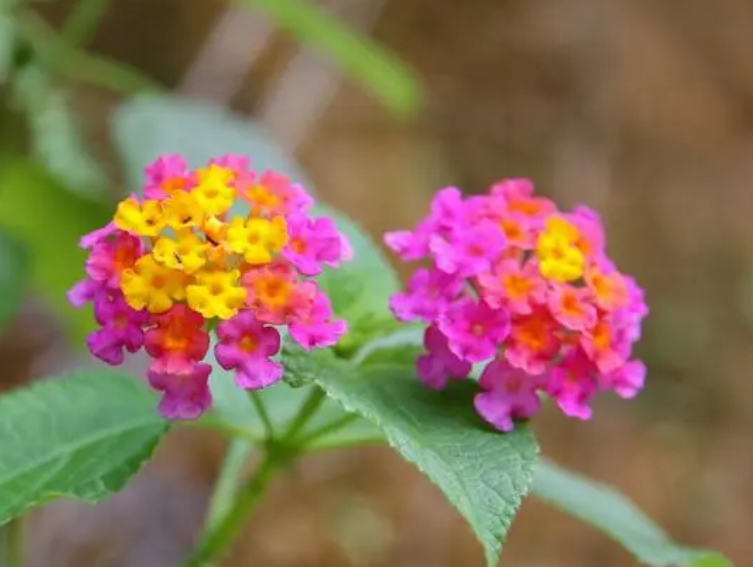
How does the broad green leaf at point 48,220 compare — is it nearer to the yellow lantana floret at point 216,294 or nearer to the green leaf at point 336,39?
the green leaf at point 336,39

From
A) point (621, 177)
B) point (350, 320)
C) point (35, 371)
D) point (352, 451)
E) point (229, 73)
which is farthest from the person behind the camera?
point (621, 177)

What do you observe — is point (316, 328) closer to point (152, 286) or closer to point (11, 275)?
point (152, 286)

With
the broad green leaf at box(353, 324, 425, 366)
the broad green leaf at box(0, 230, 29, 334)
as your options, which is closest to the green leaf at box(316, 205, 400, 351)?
the broad green leaf at box(353, 324, 425, 366)

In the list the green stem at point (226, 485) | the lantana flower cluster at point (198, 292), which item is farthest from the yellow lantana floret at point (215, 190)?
the green stem at point (226, 485)

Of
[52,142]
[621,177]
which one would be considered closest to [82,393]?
[52,142]

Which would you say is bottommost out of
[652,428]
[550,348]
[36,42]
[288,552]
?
[288,552]

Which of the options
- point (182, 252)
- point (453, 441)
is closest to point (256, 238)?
point (182, 252)

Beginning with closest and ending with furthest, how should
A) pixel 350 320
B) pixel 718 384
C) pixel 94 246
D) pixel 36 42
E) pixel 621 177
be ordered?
pixel 94 246 < pixel 350 320 < pixel 36 42 < pixel 718 384 < pixel 621 177

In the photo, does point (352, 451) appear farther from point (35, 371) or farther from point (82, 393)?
point (82, 393)
